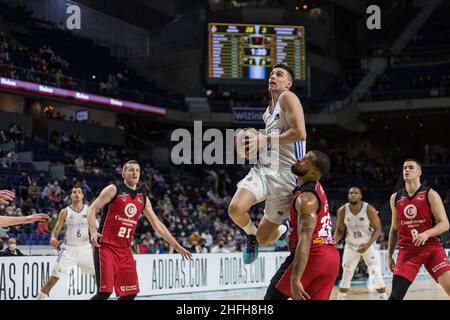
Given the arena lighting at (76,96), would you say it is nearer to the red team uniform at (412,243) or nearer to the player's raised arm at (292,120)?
the red team uniform at (412,243)

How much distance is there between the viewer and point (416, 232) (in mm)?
8164

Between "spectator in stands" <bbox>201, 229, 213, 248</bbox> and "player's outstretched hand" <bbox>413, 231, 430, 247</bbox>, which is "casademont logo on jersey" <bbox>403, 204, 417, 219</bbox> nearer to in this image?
"player's outstretched hand" <bbox>413, 231, 430, 247</bbox>

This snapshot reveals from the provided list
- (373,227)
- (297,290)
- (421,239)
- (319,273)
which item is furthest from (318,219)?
(373,227)

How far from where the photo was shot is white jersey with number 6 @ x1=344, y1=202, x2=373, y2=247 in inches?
531

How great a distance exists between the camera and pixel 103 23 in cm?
3478

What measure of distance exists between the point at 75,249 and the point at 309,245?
6874 mm

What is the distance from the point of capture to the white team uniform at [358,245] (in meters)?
13.1

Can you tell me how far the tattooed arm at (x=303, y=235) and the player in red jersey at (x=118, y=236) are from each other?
3.03 metres

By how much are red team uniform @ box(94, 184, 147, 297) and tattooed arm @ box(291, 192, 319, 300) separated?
325 centimetres

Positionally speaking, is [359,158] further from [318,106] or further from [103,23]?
[103,23]

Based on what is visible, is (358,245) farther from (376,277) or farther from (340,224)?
(340,224)

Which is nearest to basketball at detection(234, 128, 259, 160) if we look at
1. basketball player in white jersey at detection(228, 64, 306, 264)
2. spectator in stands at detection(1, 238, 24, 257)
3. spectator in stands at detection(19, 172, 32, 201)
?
basketball player in white jersey at detection(228, 64, 306, 264)

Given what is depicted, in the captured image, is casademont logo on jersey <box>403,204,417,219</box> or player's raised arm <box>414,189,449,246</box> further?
casademont logo on jersey <box>403,204,417,219</box>
